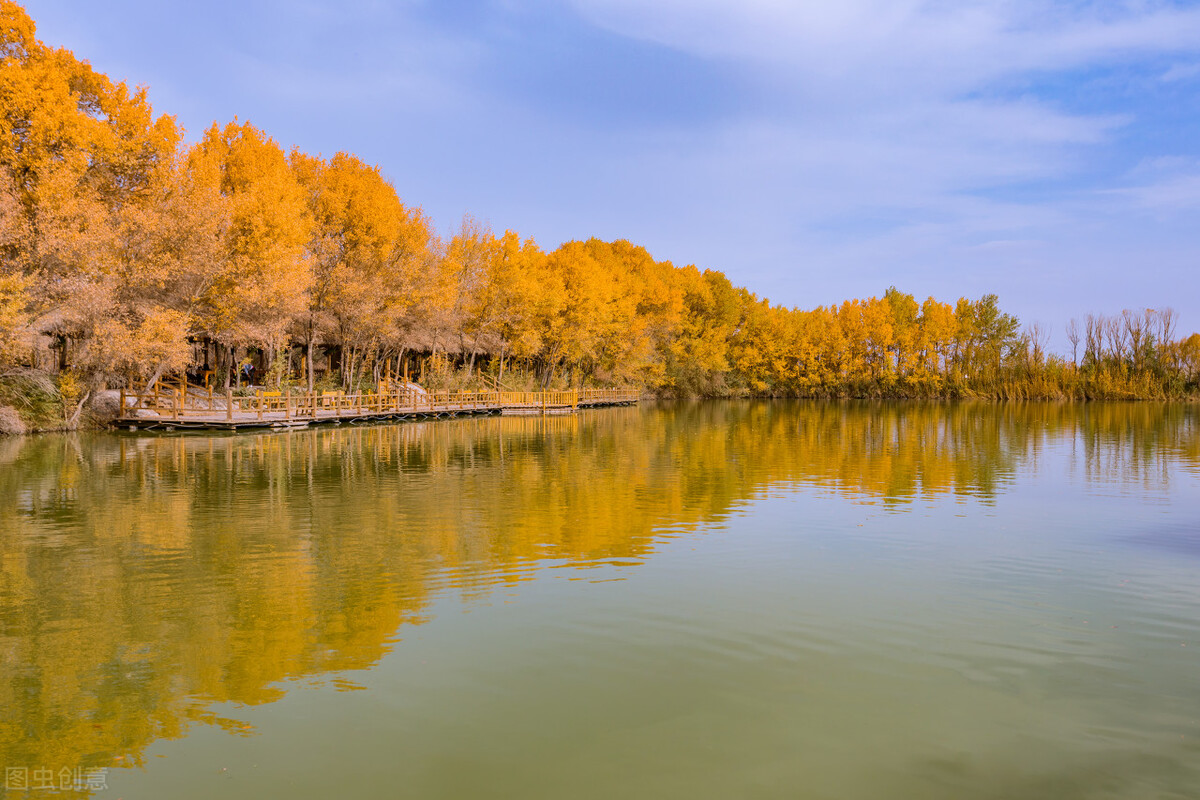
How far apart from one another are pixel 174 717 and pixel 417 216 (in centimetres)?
4632

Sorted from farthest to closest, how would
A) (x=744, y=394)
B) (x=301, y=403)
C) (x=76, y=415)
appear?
(x=744, y=394)
(x=301, y=403)
(x=76, y=415)

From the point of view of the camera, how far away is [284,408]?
40.3 meters

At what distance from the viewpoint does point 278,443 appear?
31.0 m

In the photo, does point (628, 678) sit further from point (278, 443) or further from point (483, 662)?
point (278, 443)

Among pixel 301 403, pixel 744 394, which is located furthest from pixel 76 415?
pixel 744 394

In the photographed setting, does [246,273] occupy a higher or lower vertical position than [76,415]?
higher

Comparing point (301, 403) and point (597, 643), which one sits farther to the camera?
point (301, 403)

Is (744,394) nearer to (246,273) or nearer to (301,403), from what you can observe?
(301,403)

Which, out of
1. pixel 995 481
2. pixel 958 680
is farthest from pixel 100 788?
pixel 995 481

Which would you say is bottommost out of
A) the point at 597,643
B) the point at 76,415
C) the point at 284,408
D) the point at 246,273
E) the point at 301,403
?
the point at 597,643

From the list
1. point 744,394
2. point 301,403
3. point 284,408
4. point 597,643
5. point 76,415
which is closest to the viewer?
point 597,643

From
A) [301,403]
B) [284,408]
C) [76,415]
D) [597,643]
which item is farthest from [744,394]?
[597,643]

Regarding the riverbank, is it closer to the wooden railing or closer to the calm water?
the wooden railing

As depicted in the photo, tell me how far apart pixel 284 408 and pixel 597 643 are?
35.6m
